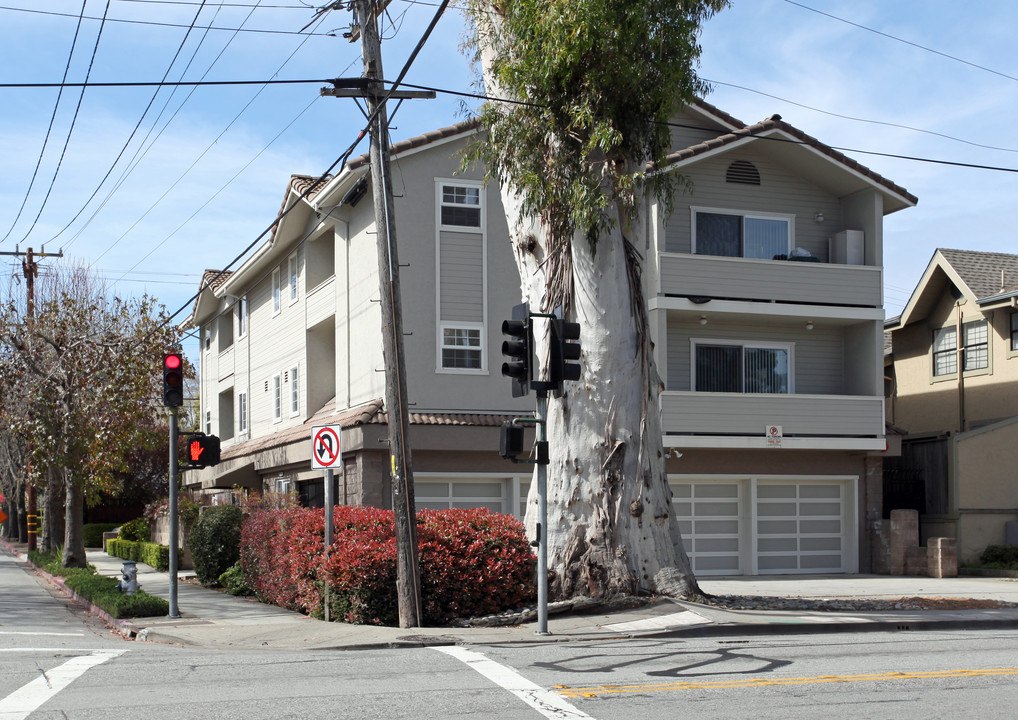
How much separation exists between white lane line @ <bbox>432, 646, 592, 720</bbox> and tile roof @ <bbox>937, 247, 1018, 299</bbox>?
2305 cm

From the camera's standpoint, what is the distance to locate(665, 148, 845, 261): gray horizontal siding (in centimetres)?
2584

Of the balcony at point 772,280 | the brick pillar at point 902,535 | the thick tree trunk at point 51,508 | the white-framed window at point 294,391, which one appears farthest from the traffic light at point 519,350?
the thick tree trunk at point 51,508

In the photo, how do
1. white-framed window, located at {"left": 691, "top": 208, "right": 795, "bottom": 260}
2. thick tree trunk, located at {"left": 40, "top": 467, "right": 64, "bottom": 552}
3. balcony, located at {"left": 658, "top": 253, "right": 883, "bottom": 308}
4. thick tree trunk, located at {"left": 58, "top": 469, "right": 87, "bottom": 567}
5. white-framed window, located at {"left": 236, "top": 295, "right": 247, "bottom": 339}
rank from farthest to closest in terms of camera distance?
white-framed window, located at {"left": 236, "top": 295, "right": 247, "bottom": 339} → thick tree trunk, located at {"left": 40, "top": 467, "right": 64, "bottom": 552} → thick tree trunk, located at {"left": 58, "top": 469, "right": 87, "bottom": 567} → white-framed window, located at {"left": 691, "top": 208, "right": 795, "bottom": 260} → balcony, located at {"left": 658, "top": 253, "right": 883, "bottom": 308}

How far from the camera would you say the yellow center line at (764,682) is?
885cm

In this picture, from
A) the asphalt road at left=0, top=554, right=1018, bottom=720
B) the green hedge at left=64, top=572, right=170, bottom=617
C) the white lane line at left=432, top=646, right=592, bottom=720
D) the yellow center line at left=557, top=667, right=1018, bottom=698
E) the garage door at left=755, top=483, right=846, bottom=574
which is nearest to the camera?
the white lane line at left=432, top=646, right=592, bottom=720

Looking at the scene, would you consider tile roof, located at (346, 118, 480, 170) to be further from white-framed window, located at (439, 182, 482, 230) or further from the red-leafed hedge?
the red-leafed hedge

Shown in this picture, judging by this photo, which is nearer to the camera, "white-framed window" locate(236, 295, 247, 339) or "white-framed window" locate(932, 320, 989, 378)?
"white-framed window" locate(932, 320, 989, 378)

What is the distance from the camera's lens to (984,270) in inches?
1210

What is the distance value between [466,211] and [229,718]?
1737cm

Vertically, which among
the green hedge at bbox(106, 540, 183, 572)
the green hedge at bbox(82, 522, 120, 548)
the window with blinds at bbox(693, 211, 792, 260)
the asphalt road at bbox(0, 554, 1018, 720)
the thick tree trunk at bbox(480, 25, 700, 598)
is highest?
the window with blinds at bbox(693, 211, 792, 260)

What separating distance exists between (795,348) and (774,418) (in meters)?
2.49

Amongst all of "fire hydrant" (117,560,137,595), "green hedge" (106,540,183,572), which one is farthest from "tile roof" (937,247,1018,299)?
"fire hydrant" (117,560,137,595)

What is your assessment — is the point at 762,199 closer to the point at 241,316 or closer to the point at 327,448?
the point at 327,448

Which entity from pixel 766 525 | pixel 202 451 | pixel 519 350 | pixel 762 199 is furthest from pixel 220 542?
pixel 762 199
